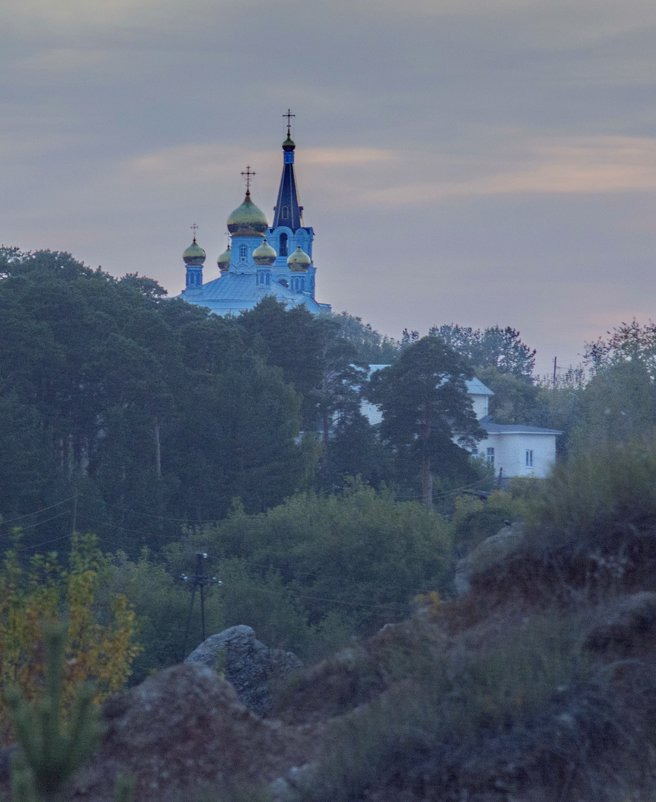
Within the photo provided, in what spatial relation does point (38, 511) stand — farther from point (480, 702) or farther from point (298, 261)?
point (298, 261)

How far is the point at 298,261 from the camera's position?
89.4 metres

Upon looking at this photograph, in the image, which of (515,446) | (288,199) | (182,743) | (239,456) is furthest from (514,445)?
(182,743)

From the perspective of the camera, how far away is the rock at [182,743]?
632 cm

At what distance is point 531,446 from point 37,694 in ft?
180

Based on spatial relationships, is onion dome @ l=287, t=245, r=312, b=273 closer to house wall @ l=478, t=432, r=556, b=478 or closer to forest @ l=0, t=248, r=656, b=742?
house wall @ l=478, t=432, r=556, b=478

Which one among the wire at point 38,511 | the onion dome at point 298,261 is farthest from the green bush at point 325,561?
the onion dome at point 298,261

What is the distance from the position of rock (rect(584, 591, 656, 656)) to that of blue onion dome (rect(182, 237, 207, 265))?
83793 millimetres

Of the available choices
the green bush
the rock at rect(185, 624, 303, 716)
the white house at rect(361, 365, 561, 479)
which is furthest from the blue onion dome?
the rock at rect(185, 624, 303, 716)

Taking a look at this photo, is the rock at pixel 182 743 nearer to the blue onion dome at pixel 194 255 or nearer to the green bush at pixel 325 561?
the green bush at pixel 325 561

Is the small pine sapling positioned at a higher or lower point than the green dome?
lower

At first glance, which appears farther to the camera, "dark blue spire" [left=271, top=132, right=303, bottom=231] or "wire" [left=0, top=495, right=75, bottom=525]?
"dark blue spire" [left=271, top=132, right=303, bottom=231]

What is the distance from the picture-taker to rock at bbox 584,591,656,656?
21.8 ft

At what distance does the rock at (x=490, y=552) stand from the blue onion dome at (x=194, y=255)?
270 ft

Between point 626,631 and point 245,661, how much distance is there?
1054cm
